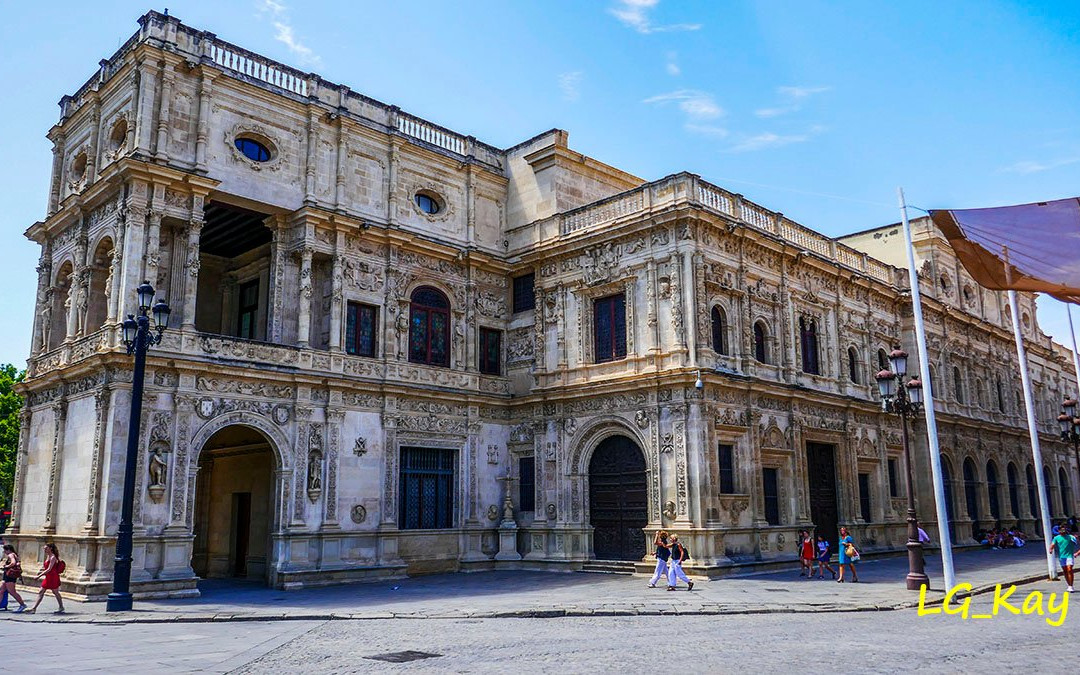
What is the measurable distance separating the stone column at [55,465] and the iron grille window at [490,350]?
12.0m

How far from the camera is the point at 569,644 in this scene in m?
12.3

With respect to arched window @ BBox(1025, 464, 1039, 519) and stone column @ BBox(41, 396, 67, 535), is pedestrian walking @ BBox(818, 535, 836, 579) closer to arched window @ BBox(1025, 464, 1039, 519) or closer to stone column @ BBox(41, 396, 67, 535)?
stone column @ BBox(41, 396, 67, 535)

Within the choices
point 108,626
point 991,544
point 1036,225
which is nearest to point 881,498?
point 991,544

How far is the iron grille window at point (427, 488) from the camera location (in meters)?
25.5

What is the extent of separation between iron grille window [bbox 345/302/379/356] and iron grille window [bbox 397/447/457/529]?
3.22m

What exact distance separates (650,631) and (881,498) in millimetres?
19161

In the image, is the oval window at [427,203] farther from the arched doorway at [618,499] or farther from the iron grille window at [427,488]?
the arched doorway at [618,499]

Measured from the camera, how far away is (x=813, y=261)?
2864 cm

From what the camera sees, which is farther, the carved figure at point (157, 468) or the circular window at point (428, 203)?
the circular window at point (428, 203)

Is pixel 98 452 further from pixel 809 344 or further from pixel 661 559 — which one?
pixel 809 344

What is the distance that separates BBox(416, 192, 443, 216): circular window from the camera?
27805 millimetres

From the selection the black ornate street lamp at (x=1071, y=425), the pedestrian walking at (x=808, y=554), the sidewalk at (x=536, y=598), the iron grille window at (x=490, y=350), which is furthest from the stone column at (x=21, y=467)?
the black ornate street lamp at (x=1071, y=425)

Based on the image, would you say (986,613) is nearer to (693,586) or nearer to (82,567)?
(693,586)

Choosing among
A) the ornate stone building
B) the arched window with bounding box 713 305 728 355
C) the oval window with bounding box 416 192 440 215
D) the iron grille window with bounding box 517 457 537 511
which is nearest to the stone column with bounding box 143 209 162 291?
the ornate stone building
